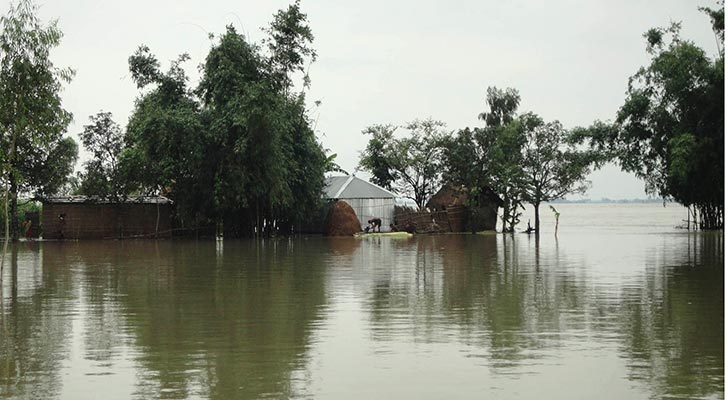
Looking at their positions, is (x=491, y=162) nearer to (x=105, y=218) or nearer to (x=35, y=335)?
(x=105, y=218)

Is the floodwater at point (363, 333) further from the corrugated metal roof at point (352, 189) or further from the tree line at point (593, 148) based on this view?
the corrugated metal roof at point (352, 189)

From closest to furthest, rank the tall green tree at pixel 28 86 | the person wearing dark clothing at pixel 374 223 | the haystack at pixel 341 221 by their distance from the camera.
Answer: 1. the tall green tree at pixel 28 86
2. the haystack at pixel 341 221
3. the person wearing dark clothing at pixel 374 223

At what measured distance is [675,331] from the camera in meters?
11.2

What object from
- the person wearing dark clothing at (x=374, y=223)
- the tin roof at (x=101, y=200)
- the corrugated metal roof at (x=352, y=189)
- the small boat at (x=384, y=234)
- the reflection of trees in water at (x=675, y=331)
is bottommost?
the reflection of trees in water at (x=675, y=331)

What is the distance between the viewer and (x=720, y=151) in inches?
1080

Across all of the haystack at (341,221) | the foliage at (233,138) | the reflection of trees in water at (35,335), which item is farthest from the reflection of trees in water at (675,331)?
the haystack at (341,221)

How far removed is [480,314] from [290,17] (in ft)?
97.5

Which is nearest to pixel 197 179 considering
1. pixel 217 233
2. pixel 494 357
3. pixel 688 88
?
pixel 217 233

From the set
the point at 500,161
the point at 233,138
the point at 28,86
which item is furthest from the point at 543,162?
the point at 28,86

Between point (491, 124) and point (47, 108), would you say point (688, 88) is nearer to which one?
point (47, 108)

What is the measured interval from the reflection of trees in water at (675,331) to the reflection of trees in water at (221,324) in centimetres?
347

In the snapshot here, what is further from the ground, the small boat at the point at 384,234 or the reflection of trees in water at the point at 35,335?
the small boat at the point at 384,234

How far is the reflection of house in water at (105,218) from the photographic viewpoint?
4069 cm

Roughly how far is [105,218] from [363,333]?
1279 inches
